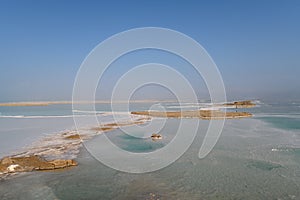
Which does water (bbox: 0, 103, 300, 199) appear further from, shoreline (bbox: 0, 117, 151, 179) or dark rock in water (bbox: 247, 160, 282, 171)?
shoreline (bbox: 0, 117, 151, 179)

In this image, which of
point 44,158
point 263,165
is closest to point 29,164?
point 44,158

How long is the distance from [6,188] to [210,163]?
9186mm

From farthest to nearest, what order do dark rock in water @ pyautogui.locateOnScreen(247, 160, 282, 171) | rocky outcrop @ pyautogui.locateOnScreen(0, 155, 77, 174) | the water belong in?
rocky outcrop @ pyautogui.locateOnScreen(0, 155, 77, 174), dark rock in water @ pyautogui.locateOnScreen(247, 160, 282, 171), the water

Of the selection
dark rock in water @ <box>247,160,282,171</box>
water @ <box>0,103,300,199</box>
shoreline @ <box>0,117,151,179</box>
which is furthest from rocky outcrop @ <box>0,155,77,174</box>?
dark rock in water @ <box>247,160,282,171</box>

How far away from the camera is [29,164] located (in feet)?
39.7

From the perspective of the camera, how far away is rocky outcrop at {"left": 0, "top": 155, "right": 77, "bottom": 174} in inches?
455

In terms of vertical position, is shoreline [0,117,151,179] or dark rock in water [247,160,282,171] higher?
shoreline [0,117,151,179]

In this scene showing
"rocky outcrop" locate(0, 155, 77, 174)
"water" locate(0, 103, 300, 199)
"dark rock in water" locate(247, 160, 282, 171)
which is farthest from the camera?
"rocky outcrop" locate(0, 155, 77, 174)

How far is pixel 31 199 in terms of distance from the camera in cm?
840

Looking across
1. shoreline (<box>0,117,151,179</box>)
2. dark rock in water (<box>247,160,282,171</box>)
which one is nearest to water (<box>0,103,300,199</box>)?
dark rock in water (<box>247,160,282,171</box>)

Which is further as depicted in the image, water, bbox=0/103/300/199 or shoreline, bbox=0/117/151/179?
shoreline, bbox=0/117/151/179

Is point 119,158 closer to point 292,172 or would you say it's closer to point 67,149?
point 67,149

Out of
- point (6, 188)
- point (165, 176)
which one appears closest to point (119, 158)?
point (165, 176)

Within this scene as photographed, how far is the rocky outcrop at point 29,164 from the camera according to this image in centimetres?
1154
